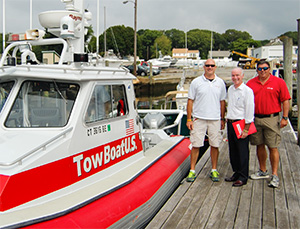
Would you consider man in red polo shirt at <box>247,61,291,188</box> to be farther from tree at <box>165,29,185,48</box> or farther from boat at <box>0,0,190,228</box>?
tree at <box>165,29,185,48</box>

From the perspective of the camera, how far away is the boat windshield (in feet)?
12.3

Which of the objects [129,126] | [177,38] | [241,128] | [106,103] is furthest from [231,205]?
[177,38]

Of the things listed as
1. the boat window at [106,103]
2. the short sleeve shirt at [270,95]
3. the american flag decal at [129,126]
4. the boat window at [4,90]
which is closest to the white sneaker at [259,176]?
the short sleeve shirt at [270,95]

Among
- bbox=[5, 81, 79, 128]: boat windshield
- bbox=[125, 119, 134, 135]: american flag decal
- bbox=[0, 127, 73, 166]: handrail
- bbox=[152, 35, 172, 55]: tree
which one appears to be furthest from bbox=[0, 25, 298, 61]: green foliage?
bbox=[0, 127, 73, 166]: handrail

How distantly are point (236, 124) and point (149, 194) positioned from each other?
1.47 metres

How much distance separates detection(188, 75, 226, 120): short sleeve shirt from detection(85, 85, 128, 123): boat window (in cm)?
99

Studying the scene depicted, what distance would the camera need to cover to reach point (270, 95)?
14.6 ft

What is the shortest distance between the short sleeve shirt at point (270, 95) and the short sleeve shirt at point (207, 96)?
47cm

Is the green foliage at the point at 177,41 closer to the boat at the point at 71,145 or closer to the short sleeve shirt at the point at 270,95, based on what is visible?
the boat at the point at 71,145

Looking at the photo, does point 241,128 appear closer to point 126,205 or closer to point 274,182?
point 274,182

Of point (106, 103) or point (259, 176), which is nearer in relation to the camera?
point (106, 103)

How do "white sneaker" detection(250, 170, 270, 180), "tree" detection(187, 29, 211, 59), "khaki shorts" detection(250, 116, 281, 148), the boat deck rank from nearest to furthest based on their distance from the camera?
the boat deck → "khaki shorts" detection(250, 116, 281, 148) → "white sneaker" detection(250, 170, 270, 180) → "tree" detection(187, 29, 211, 59)

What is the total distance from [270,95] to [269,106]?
0.49 ft

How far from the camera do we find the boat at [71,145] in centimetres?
313
